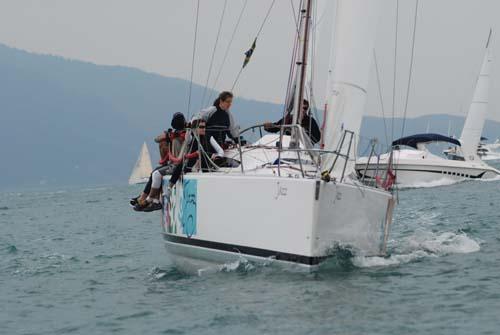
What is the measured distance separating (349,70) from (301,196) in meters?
1.83

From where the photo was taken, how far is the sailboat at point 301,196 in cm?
895

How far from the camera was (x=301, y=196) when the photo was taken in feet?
29.0

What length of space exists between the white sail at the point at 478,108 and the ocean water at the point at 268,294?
104 ft

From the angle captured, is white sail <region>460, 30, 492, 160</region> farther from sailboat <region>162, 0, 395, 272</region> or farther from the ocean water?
sailboat <region>162, 0, 395, 272</region>

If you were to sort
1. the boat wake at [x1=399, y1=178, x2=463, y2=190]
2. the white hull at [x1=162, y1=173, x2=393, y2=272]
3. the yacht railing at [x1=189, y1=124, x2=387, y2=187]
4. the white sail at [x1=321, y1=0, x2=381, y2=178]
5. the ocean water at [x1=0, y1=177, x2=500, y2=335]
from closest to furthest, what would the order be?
the ocean water at [x1=0, y1=177, x2=500, y2=335]
the white hull at [x1=162, y1=173, x2=393, y2=272]
the yacht railing at [x1=189, y1=124, x2=387, y2=187]
the white sail at [x1=321, y1=0, x2=381, y2=178]
the boat wake at [x1=399, y1=178, x2=463, y2=190]

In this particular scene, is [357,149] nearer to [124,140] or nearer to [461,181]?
[461,181]

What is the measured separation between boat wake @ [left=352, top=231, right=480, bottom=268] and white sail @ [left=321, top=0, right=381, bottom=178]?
4.07 feet

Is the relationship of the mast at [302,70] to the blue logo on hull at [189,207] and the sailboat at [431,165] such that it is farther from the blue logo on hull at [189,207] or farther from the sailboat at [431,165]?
the sailboat at [431,165]

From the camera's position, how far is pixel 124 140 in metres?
188

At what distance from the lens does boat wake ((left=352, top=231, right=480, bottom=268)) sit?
34.1ft

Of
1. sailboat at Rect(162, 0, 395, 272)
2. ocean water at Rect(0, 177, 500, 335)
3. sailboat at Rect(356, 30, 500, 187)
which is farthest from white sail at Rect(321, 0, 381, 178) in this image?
sailboat at Rect(356, 30, 500, 187)

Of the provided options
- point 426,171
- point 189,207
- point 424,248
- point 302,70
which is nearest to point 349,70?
point 302,70

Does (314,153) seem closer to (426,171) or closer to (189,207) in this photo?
(189,207)

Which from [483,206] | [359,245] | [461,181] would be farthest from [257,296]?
[461,181]
